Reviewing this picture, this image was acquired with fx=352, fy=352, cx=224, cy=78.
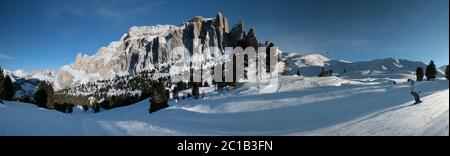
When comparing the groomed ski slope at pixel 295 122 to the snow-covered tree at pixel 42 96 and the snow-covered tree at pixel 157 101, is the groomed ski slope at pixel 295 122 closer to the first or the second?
the snow-covered tree at pixel 157 101

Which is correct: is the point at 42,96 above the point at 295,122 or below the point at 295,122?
below

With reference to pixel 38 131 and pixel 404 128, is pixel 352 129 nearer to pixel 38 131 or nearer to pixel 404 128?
pixel 404 128

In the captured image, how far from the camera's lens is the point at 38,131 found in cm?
1827

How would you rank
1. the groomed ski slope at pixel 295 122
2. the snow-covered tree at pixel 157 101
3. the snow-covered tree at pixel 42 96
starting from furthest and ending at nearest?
Result: the snow-covered tree at pixel 42 96 < the snow-covered tree at pixel 157 101 < the groomed ski slope at pixel 295 122

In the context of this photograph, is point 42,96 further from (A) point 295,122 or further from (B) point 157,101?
(A) point 295,122

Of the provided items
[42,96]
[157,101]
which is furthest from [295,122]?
[42,96]

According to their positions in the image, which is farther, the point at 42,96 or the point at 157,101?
the point at 42,96

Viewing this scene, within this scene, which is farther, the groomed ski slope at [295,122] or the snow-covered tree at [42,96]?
the snow-covered tree at [42,96]

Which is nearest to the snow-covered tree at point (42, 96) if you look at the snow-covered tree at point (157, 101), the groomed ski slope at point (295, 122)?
the snow-covered tree at point (157, 101)

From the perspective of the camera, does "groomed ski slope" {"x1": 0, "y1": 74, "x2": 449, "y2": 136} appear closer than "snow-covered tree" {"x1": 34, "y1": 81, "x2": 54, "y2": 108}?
Yes

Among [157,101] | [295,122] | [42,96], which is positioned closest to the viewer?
[295,122]

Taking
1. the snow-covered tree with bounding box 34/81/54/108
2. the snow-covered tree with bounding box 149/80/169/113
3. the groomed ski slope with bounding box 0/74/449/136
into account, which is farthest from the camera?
the snow-covered tree with bounding box 34/81/54/108

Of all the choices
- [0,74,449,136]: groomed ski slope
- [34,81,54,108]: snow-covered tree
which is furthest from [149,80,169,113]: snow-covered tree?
[34,81,54,108]: snow-covered tree

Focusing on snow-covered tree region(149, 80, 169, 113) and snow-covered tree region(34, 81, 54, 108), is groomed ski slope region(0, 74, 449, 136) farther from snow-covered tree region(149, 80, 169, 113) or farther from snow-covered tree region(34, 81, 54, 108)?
snow-covered tree region(34, 81, 54, 108)
